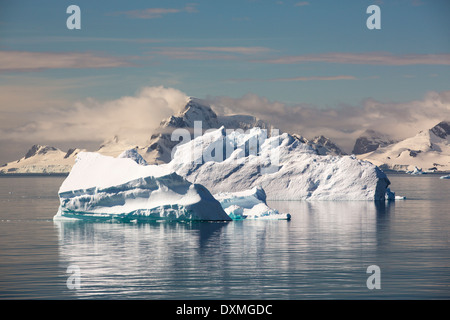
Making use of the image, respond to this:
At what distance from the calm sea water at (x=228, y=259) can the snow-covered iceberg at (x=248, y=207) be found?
6.92 feet

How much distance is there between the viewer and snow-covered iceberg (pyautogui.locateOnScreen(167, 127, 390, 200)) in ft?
245

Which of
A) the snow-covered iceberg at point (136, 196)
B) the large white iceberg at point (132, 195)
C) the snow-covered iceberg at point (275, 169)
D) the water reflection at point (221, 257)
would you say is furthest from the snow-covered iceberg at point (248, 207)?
the snow-covered iceberg at point (275, 169)

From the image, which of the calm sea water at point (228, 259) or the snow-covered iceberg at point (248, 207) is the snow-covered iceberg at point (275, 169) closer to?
the snow-covered iceberg at point (248, 207)

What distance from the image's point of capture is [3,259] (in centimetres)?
3091

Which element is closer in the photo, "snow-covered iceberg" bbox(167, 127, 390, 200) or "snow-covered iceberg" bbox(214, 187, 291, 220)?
"snow-covered iceberg" bbox(214, 187, 291, 220)

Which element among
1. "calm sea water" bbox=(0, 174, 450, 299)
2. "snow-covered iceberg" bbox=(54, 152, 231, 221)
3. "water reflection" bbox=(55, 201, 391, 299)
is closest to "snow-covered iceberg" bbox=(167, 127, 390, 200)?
"calm sea water" bbox=(0, 174, 450, 299)

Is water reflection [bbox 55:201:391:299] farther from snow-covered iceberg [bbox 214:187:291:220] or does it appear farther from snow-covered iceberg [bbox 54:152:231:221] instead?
snow-covered iceberg [bbox 214:187:291:220]

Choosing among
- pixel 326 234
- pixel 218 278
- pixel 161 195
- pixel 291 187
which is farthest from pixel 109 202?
pixel 291 187

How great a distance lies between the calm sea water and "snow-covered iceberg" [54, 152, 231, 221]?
1.07 m

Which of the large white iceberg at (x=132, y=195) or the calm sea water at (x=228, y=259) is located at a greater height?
the large white iceberg at (x=132, y=195)

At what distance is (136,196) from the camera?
45.3 m

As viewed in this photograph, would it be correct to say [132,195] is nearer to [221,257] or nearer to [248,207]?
[248,207]

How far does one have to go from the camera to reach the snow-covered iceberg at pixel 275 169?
7469 cm

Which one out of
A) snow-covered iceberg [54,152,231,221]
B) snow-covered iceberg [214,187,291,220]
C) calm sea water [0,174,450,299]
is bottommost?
calm sea water [0,174,450,299]
